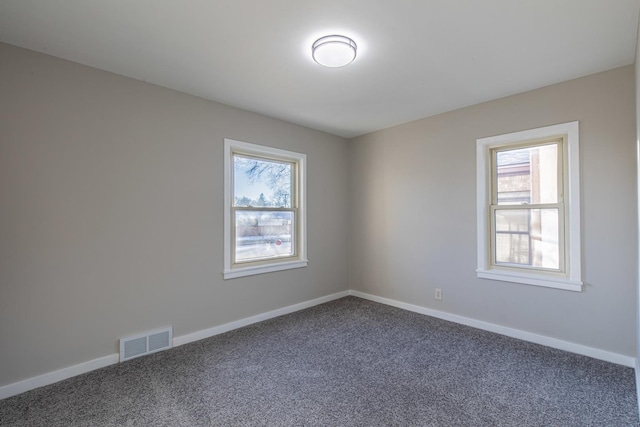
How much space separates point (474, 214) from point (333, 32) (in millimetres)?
2508

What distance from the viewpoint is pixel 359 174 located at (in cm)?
479

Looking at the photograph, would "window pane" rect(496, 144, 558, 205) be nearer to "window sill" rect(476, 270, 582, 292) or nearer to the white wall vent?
"window sill" rect(476, 270, 582, 292)

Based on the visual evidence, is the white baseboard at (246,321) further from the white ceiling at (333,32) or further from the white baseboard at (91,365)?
the white ceiling at (333,32)

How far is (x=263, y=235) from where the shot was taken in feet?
12.8

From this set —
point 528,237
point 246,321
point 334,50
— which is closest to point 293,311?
point 246,321

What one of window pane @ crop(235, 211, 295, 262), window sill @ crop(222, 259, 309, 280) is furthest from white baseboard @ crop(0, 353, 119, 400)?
window pane @ crop(235, 211, 295, 262)

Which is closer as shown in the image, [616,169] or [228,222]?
[616,169]

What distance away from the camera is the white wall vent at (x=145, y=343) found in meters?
2.72

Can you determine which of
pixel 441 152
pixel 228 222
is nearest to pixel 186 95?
pixel 228 222

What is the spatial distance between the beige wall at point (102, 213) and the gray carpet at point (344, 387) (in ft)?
1.14

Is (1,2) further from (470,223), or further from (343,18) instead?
(470,223)

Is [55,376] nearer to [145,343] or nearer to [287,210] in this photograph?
[145,343]

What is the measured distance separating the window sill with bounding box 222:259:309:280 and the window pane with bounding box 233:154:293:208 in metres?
0.76

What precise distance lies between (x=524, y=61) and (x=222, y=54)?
2.44 meters
